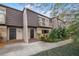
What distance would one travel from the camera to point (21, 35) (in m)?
1.87

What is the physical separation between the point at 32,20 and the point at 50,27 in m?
0.24

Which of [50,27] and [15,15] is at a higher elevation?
[15,15]

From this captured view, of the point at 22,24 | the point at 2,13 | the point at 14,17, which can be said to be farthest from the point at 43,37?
the point at 2,13

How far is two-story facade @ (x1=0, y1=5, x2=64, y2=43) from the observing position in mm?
1846

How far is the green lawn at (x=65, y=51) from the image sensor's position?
1840 mm

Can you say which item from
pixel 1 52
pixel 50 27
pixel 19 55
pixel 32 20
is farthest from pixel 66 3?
pixel 1 52

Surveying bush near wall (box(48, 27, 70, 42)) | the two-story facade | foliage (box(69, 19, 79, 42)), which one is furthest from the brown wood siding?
foliage (box(69, 19, 79, 42))

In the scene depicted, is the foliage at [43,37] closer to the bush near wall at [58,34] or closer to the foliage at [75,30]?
the bush near wall at [58,34]

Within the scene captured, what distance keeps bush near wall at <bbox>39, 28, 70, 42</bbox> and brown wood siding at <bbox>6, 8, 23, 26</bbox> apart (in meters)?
0.32

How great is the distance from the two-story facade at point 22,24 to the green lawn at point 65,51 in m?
0.25

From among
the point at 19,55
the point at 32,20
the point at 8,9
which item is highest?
the point at 8,9

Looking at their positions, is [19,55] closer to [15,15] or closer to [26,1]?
[15,15]

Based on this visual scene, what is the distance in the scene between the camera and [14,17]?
188 centimetres

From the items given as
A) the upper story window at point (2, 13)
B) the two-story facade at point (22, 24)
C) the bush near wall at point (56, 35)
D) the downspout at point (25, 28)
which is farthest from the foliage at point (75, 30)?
the upper story window at point (2, 13)
